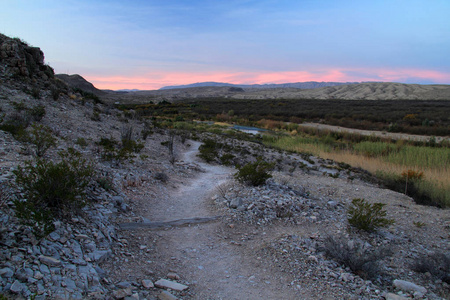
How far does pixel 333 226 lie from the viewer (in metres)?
5.43

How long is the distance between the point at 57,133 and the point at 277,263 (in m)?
7.81

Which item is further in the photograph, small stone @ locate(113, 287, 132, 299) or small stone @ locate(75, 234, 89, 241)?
small stone @ locate(75, 234, 89, 241)

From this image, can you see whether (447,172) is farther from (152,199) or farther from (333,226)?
(152,199)

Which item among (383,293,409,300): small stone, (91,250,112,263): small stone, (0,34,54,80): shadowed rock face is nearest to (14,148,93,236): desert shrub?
(91,250,112,263): small stone

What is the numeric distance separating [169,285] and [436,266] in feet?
12.9

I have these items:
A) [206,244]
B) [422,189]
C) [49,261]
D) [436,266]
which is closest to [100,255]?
[49,261]

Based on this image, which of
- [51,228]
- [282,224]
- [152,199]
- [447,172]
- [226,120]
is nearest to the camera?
[51,228]

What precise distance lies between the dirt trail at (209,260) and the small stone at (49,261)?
1364mm

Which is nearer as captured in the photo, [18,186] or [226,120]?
[18,186]

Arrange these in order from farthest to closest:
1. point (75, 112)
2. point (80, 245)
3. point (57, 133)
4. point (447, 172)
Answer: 1. point (75, 112)
2. point (447, 172)
3. point (57, 133)
4. point (80, 245)

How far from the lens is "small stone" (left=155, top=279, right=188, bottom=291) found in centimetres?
319

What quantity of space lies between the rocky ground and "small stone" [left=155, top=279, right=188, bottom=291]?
12 mm

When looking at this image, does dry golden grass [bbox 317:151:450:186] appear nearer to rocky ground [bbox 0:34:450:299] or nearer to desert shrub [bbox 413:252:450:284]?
rocky ground [bbox 0:34:450:299]

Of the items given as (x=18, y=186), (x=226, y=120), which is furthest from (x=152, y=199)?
(x=226, y=120)
